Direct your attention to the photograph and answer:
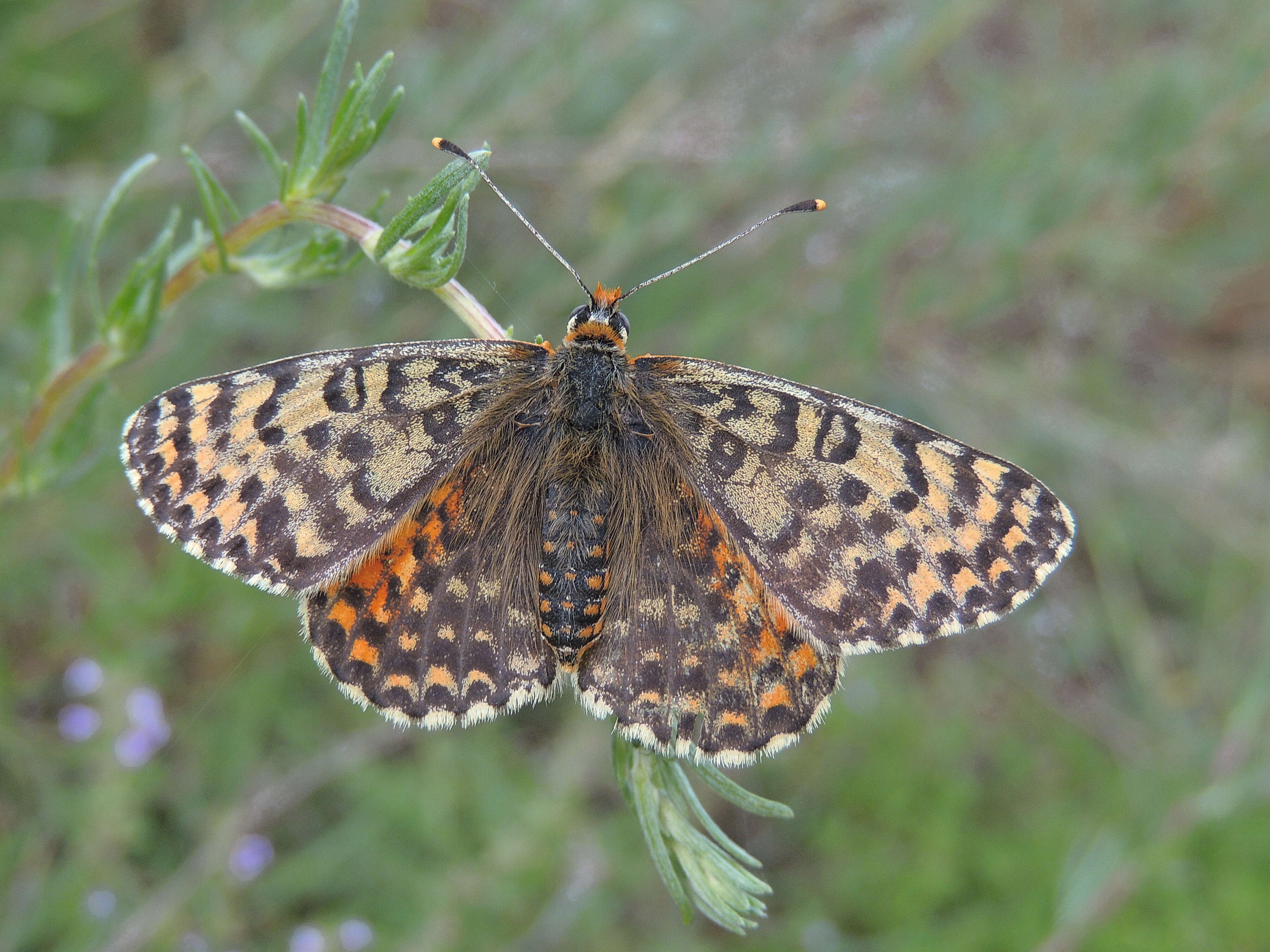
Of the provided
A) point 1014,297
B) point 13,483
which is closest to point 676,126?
point 1014,297

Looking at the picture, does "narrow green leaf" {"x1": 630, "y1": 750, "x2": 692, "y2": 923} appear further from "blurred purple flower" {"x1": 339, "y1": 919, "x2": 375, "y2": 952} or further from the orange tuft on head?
"blurred purple flower" {"x1": 339, "y1": 919, "x2": 375, "y2": 952}

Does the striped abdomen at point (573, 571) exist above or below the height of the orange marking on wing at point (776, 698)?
above

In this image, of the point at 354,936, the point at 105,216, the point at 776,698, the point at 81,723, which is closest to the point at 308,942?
the point at 354,936

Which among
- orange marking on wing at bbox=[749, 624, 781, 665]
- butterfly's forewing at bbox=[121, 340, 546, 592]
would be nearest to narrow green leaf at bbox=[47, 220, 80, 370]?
butterfly's forewing at bbox=[121, 340, 546, 592]

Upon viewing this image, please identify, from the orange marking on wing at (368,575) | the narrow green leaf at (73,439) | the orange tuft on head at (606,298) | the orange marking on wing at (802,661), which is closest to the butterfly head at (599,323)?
the orange tuft on head at (606,298)

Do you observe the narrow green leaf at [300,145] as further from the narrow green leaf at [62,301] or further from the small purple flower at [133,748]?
the small purple flower at [133,748]

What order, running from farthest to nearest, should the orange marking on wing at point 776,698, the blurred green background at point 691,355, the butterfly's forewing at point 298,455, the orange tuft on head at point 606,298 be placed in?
the blurred green background at point 691,355 < the orange tuft on head at point 606,298 < the orange marking on wing at point 776,698 < the butterfly's forewing at point 298,455

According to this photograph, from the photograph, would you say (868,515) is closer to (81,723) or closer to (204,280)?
(204,280)
